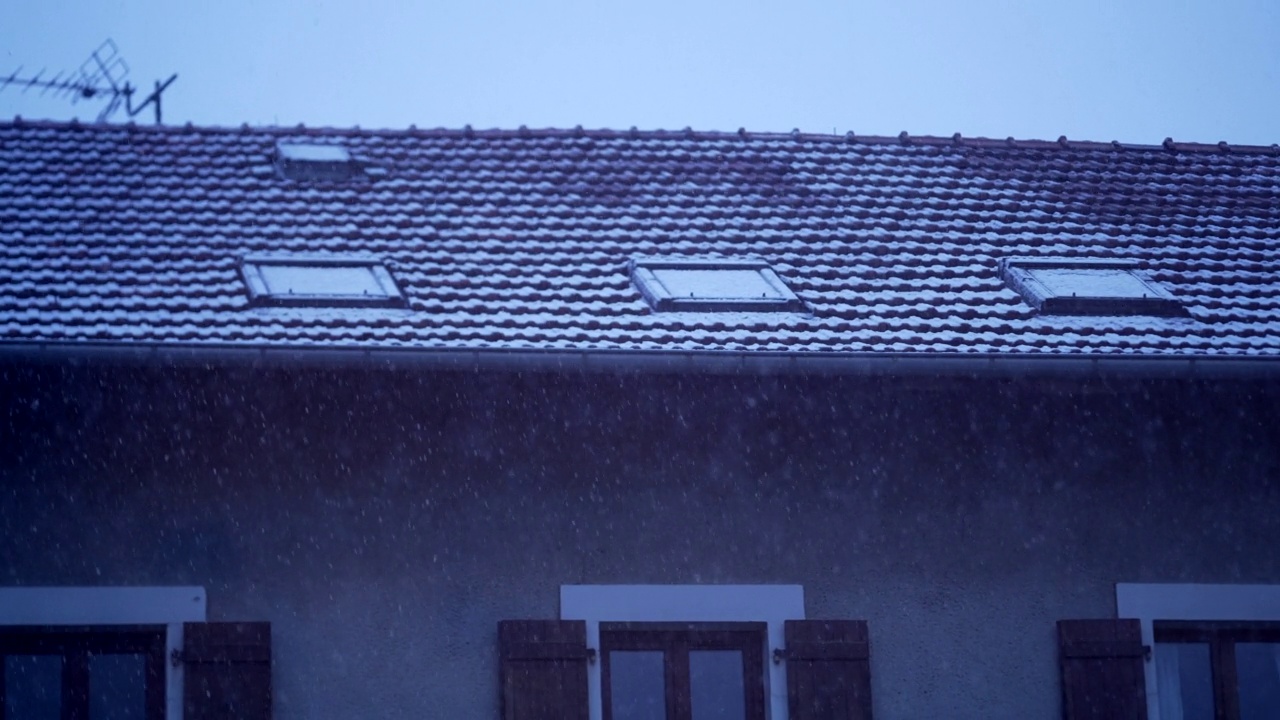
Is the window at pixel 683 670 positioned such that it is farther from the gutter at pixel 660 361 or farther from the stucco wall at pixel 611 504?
the gutter at pixel 660 361

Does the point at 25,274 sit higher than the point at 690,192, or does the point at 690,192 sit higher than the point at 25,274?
the point at 690,192

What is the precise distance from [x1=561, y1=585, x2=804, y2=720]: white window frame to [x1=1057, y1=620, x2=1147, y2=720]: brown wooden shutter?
1159 mm

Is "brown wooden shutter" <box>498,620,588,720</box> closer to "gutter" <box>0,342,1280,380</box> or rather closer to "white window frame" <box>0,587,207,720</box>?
"gutter" <box>0,342,1280,380</box>

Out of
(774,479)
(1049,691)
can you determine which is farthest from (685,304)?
(1049,691)

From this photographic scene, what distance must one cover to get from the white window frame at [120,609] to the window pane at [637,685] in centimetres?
170

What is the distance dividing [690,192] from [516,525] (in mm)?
2701

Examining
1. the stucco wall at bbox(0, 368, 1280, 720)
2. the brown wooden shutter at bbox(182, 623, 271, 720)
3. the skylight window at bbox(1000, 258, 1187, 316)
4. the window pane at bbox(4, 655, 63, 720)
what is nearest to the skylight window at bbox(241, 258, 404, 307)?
the stucco wall at bbox(0, 368, 1280, 720)

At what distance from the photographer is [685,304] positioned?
7074mm

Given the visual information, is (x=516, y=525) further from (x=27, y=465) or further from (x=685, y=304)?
(x=27, y=465)

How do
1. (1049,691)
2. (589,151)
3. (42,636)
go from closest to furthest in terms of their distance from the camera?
(42,636), (1049,691), (589,151)

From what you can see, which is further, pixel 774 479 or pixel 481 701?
pixel 774 479

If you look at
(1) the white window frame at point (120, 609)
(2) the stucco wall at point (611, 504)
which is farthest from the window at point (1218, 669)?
(1) the white window frame at point (120, 609)

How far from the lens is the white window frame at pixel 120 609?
20.4 feet

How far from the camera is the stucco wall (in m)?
6.41
